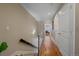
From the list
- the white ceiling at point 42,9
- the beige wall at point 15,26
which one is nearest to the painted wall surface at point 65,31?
the white ceiling at point 42,9

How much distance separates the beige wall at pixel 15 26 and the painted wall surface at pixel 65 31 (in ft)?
0.64

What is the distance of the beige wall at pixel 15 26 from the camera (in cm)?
112

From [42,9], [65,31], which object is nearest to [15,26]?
[42,9]

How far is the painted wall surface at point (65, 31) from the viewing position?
1106mm

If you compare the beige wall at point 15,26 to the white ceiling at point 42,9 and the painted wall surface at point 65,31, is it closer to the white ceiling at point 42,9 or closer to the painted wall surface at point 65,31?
the white ceiling at point 42,9

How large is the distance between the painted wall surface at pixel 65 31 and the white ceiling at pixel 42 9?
2.3 inches

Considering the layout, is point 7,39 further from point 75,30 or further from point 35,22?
point 75,30

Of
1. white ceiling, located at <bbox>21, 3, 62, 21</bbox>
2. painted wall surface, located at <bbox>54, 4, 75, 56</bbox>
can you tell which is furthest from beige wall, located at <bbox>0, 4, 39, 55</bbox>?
painted wall surface, located at <bbox>54, 4, 75, 56</bbox>

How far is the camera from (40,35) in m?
1.12

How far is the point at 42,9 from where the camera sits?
3.67ft

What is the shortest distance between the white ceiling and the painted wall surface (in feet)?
0.19

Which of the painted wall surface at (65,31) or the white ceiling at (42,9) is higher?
the white ceiling at (42,9)

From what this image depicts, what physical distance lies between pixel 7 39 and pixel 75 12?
0.62m

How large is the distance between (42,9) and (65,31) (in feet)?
0.89
